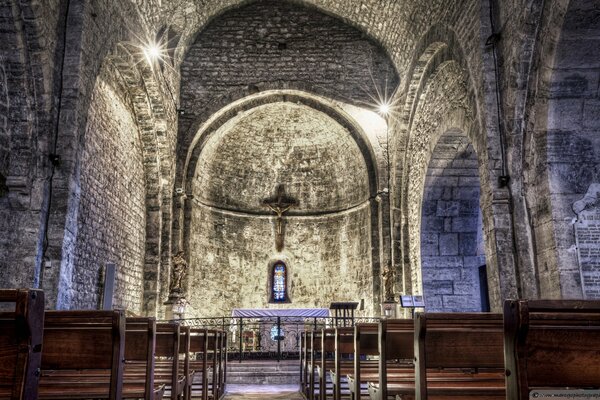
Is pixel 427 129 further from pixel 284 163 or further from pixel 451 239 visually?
pixel 284 163

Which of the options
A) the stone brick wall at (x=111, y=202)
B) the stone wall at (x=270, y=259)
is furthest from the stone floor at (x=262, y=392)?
the stone wall at (x=270, y=259)

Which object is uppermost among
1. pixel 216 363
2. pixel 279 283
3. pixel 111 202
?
pixel 111 202

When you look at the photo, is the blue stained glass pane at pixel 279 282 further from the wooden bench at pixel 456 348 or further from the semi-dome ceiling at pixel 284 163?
the wooden bench at pixel 456 348

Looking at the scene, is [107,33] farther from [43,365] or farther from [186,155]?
[43,365]

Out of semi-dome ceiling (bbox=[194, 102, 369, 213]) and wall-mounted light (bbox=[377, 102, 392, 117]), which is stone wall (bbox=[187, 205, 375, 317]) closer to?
semi-dome ceiling (bbox=[194, 102, 369, 213])

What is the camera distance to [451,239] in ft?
38.6

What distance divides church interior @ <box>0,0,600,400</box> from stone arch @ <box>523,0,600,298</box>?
2 centimetres

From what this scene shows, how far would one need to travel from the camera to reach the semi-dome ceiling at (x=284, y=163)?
15.2 m

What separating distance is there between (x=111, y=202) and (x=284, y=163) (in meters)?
6.53

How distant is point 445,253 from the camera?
11.7m

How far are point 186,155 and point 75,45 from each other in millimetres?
5874

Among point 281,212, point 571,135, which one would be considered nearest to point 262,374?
point 571,135

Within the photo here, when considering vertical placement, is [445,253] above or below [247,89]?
below

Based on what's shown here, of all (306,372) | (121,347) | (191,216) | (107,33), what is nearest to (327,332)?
(306,372)
